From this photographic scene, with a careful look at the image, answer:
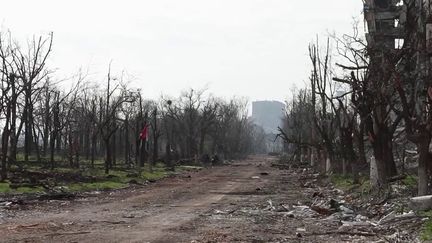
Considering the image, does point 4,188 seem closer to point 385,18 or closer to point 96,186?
point 96,186

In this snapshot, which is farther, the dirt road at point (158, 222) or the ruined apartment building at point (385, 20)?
the ruined apartment building at point (385, 20)

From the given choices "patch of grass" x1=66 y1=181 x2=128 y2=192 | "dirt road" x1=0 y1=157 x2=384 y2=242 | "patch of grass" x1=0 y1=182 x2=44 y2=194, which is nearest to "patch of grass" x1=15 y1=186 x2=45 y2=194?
"patch of grass" x1=0 y1=182 x2=44 y2=194

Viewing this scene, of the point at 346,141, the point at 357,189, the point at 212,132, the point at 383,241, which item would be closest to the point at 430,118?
the point at 383,241

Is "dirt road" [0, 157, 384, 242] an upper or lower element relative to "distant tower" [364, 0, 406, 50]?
lower

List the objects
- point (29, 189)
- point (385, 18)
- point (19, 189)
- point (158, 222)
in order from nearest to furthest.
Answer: point (158, 222)
point (19, 189)
point (29, 189)
point (385, 18)

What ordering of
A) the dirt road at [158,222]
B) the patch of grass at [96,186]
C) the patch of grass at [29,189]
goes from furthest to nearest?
the patch of grass at [96,186], the patch of grass at [29,189], the dirt road at [158,222]

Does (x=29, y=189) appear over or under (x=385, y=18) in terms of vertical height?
under

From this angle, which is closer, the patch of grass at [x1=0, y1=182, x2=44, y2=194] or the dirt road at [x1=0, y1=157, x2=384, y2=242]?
the dirt road at [x1=0, y1=157, x2=384, y2=242]

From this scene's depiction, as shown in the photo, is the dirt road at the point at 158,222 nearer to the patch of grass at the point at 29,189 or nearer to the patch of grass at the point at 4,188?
the patch of grass at the point at 29,189

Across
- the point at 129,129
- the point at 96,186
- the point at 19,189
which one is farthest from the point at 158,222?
the point at 129,129

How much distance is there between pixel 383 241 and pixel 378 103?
8.11 metres

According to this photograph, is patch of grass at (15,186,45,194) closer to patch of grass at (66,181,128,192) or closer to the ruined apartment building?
patch of grass at (66,181,128,192)

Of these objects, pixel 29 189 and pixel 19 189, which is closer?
pixel 19 189

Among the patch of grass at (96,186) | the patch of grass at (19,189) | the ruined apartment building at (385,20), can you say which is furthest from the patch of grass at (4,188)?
the ruined apartment building at (385,20)
